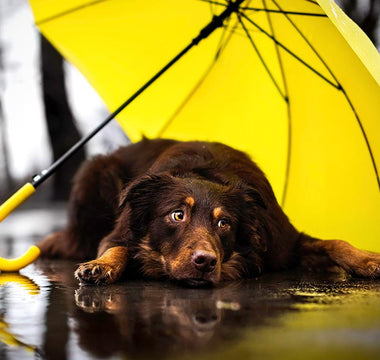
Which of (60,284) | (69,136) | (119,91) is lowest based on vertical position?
(60,284)

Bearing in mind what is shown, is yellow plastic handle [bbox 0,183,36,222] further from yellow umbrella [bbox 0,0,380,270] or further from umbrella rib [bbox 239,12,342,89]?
umbrella rib [bbox 239,12,342,89]

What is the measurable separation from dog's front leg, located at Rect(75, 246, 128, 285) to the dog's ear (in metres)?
0.27

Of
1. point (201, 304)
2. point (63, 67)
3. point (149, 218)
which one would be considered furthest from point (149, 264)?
point (63, 67)

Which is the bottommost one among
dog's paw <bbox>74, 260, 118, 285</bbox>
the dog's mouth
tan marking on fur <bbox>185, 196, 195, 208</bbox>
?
the dog's mouth

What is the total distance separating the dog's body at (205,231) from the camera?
4.04 meters

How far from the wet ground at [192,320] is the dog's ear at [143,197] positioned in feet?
1.51

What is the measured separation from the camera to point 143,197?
454 cm

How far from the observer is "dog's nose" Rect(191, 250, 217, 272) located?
150 inches

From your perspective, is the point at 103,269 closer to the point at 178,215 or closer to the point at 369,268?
the point at 178,215

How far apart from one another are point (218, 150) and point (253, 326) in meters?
2.44

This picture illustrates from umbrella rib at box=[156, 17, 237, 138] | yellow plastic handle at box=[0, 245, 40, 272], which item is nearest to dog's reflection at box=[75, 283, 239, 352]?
yellow plastic handle at box=[0, 245, 40, 272]

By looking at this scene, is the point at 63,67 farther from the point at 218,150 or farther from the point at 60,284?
the point at 60,284

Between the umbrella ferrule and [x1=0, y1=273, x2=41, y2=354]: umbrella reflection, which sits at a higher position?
the umbrella ferrule

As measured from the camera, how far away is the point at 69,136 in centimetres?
1348
